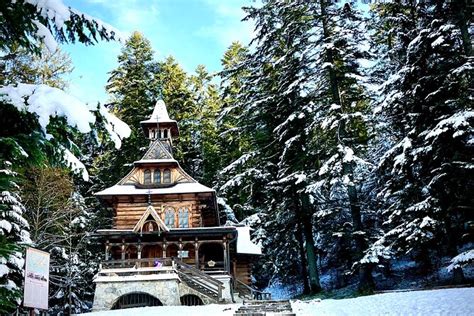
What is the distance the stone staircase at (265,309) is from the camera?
17297mm

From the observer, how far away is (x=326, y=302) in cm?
1917

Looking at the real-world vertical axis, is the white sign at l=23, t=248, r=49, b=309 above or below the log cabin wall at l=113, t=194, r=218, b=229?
below

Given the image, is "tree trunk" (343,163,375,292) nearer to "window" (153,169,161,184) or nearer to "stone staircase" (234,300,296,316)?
"stone staircase" (234,300,296,316)

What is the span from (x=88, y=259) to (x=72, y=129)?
3518 centimetres

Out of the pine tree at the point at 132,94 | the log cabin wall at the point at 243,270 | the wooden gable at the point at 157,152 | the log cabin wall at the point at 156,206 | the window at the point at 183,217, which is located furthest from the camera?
the pine tree at the point at 132,94

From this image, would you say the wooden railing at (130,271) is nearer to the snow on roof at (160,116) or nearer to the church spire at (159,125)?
the church spire at (159,125)

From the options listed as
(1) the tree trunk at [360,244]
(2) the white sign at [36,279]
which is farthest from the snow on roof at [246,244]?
(2) the white sign at [36,279]

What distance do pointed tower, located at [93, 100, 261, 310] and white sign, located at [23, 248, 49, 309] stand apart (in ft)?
52.8

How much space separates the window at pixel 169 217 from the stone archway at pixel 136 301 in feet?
20.0

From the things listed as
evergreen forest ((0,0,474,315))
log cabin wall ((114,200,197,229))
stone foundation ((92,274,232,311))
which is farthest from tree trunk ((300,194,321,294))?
log cabin wall ((114,200,197,229))

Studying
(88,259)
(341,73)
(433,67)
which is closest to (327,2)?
(341,73)

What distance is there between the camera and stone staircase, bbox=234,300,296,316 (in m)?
17.3

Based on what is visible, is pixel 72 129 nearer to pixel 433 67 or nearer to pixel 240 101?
pixel 433 67

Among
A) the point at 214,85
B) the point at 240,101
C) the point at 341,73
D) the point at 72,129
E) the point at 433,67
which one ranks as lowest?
the point at 72,129
